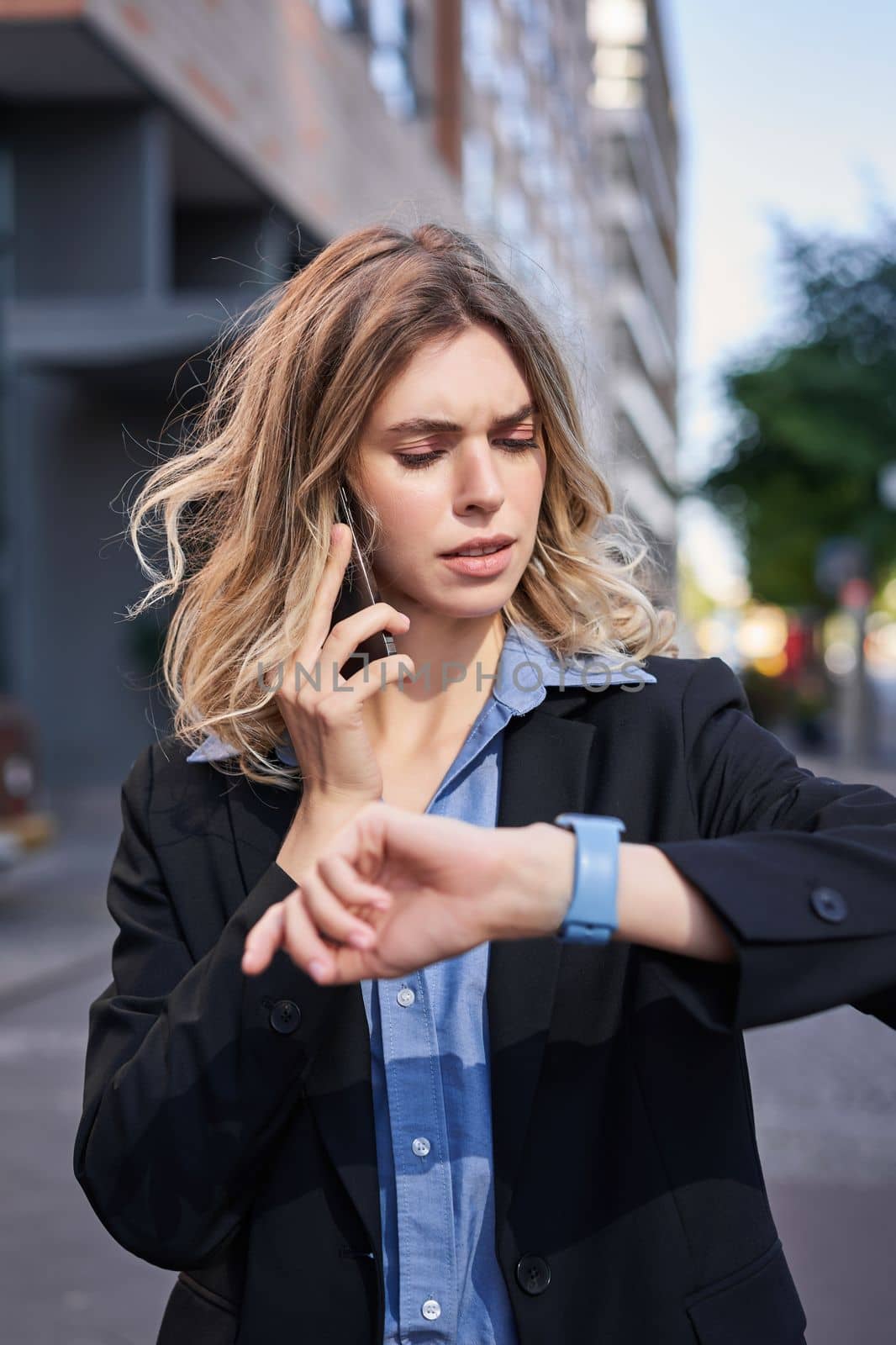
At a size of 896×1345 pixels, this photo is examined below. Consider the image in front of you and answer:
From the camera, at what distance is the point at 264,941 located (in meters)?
1.38

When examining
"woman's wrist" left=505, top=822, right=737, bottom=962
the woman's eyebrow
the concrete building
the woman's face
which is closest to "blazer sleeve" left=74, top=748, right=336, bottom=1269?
"woman's wrist" left=505, top=822, right=737, bottom=962

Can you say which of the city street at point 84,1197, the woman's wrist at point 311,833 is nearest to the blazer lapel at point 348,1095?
the woman's wrist at point 311,833

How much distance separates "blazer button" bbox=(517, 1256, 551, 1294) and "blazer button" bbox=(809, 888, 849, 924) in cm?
52

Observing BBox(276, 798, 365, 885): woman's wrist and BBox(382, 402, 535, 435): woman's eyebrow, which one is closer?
BBox(276, 798, 365, 885): woman's wrist

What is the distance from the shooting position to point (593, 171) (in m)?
52.8

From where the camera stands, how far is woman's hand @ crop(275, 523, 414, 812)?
5.77ft

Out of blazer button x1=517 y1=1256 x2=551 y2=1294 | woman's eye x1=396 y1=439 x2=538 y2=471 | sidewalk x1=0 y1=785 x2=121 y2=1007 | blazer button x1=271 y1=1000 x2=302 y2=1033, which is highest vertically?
woman's eye x1=396 y1=439 x2=538 y2=471

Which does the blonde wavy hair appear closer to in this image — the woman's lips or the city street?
the woman's lips

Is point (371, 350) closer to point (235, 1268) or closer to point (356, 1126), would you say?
point (356, 1126)

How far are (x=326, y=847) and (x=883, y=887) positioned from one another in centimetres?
63

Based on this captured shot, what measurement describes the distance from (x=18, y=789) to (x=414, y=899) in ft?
27.0

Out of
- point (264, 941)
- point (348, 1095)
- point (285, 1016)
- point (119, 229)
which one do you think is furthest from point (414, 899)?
point (119, 229)

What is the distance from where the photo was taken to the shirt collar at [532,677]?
75.3 inches

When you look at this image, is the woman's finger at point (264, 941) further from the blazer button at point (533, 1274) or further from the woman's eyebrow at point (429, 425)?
Answer: the woman's eyebrow at point (429, 425)
